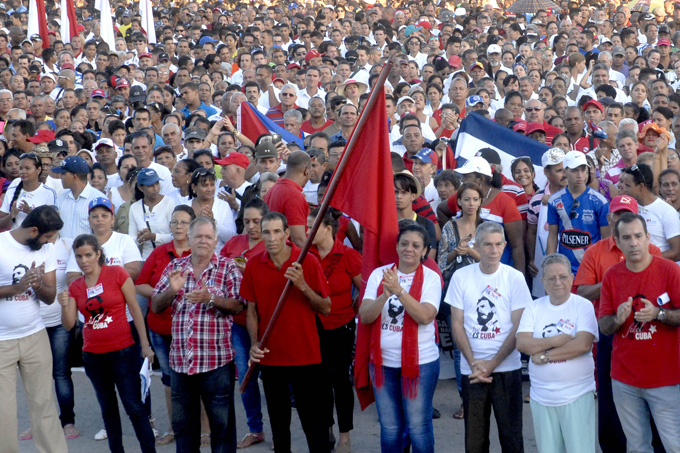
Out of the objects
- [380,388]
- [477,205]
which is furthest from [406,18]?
[380,388]

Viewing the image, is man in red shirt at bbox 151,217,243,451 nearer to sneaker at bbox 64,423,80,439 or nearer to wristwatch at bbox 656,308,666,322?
sneaker at bbox 64,423,80,439

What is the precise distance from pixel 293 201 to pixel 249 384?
1.48 metres

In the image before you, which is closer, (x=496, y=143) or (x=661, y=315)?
(x=661, y=315)

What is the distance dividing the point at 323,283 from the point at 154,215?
2651mm

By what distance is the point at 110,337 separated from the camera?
6.27 m

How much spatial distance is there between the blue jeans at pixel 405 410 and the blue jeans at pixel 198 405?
1.02 m

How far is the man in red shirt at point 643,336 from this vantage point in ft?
17.2

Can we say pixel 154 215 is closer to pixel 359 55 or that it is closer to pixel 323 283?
pixel 323 283

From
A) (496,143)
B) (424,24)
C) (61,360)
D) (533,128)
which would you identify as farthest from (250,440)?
(424,24)

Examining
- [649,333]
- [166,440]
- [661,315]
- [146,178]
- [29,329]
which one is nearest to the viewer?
[661,315]

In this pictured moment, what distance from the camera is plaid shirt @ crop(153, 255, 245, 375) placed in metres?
5.89

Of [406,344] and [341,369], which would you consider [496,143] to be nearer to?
[341,369]

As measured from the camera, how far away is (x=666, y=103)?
35.5 feet

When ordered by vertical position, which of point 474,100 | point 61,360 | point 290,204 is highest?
point 474,100
